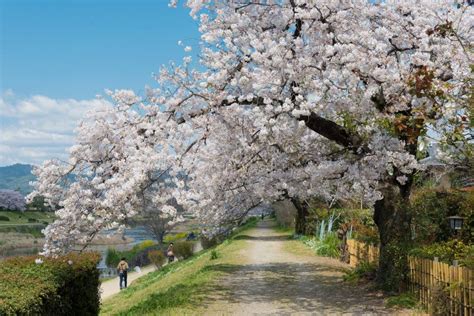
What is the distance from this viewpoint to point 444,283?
10.1 metres

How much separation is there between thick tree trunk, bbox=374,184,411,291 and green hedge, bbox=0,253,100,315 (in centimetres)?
663

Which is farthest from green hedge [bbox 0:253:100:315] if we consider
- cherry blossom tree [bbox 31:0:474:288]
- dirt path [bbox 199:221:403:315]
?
dirt path [bbox 199:221:403:315]

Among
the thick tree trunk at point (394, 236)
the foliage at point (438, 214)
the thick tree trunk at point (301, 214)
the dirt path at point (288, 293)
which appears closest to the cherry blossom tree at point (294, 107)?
the thick tree trunk at point (394, 236)

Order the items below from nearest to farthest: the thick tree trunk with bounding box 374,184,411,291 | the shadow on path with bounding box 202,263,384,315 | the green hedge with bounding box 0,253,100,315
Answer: the green hedge with bounding box 0,253,100,315 < the shadow on path with bounding box 202,263,384,315 < the thick tree trunk with bounding box 374,184,411,291

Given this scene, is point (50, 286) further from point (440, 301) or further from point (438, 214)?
point (438, 214)

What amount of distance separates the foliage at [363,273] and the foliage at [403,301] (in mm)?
2736

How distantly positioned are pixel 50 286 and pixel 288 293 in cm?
704

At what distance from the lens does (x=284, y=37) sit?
504 inches

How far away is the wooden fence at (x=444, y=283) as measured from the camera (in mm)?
9055

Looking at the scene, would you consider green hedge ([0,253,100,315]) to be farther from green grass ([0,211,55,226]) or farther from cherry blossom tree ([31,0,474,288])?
green grass ([0,211,55,226])

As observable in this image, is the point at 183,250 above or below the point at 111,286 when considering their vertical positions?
above

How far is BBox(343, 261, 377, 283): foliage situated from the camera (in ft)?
48.9

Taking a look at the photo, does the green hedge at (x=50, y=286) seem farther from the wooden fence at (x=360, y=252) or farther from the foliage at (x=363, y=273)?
the wooden fence at (x=360, y=252)

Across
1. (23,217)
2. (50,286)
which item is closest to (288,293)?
(50,286)
